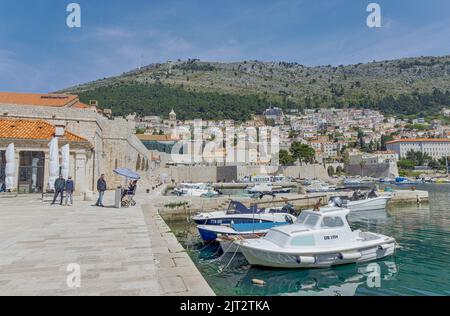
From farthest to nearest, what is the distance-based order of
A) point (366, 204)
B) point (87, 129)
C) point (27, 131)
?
point (87, 129) < point (366, 204) < point (27, 131)

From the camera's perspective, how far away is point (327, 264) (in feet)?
33.7

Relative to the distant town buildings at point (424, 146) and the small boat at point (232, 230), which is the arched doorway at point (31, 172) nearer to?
the small boat at point (232, 230)

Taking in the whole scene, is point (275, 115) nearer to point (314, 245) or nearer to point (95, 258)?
point (314, 245)

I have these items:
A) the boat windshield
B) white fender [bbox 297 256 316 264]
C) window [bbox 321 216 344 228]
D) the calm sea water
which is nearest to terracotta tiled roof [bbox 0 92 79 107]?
the calm sea water

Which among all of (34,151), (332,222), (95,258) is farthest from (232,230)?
(34,151)

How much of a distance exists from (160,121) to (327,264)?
141360 millimetres

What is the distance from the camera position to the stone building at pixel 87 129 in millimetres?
24680

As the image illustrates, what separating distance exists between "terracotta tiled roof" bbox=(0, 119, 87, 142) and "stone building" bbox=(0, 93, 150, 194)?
41 centimetres

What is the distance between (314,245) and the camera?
10.2 metres

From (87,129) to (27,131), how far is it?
5.93m

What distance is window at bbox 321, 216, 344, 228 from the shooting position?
1065 cm

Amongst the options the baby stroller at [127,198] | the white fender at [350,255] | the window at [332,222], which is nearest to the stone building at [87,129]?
the baby stroller at [127,198]

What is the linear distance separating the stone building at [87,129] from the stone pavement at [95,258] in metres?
11.0
